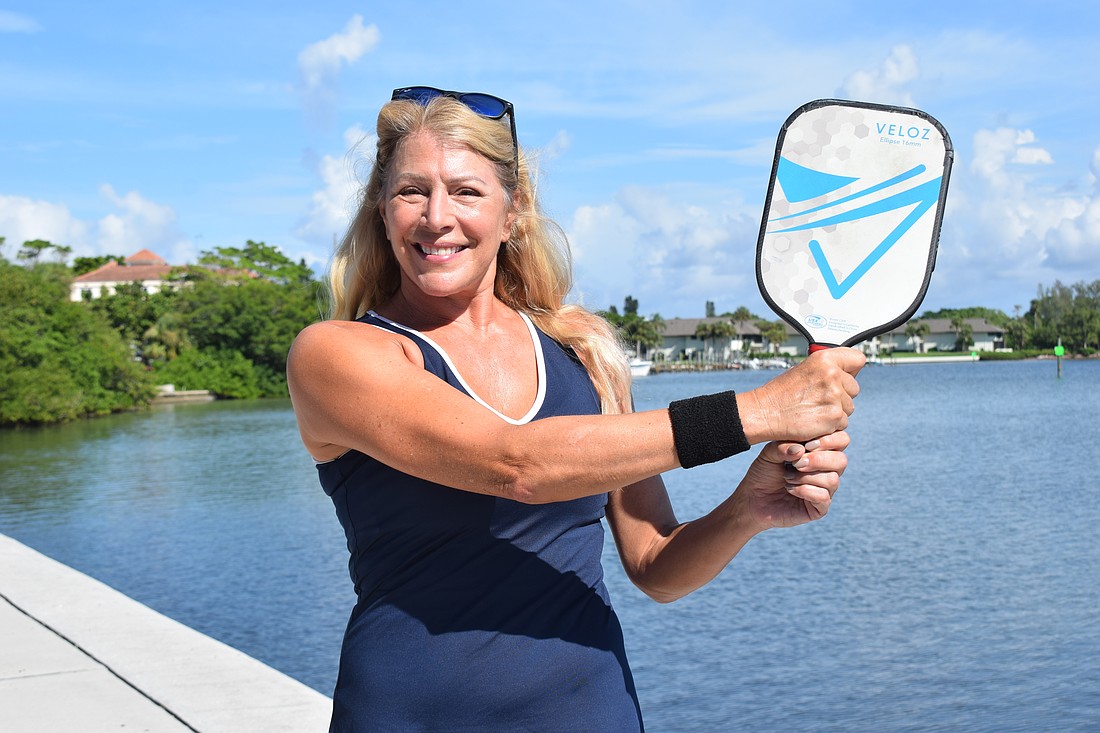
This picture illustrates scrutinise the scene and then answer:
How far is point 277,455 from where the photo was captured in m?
32.1

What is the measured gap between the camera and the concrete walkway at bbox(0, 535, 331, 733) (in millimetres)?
4566

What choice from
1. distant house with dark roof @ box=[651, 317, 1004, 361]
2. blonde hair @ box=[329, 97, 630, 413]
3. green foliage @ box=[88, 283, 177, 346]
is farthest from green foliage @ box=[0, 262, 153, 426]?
distant house with dark roof @ box=[651, 317, 1004, 361]

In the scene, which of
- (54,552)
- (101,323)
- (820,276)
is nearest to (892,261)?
(820,276)

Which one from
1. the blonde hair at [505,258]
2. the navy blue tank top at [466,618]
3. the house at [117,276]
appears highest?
the house at [117,276]

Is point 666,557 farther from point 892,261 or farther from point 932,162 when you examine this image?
point 932,162

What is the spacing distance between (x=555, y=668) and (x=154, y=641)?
4434 millimetres

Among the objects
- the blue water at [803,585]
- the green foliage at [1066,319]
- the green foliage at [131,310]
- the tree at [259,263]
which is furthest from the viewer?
the green foliage at [1066,319]

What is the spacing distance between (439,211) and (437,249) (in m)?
0.09

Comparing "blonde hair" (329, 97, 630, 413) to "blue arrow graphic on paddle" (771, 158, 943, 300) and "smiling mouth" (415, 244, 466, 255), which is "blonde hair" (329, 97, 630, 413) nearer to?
"smiling mouth" (415, 244, 466, 255)

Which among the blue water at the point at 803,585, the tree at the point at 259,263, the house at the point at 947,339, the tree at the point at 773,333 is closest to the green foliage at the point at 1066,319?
the house at the point at 947,339

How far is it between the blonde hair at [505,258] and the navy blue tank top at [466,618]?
30 centimetres

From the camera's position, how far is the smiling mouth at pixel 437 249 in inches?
84.6

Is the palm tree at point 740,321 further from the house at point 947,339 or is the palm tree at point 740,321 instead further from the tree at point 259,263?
the tree at point 259,263

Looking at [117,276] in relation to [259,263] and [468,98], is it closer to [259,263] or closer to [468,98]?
[259,263]
